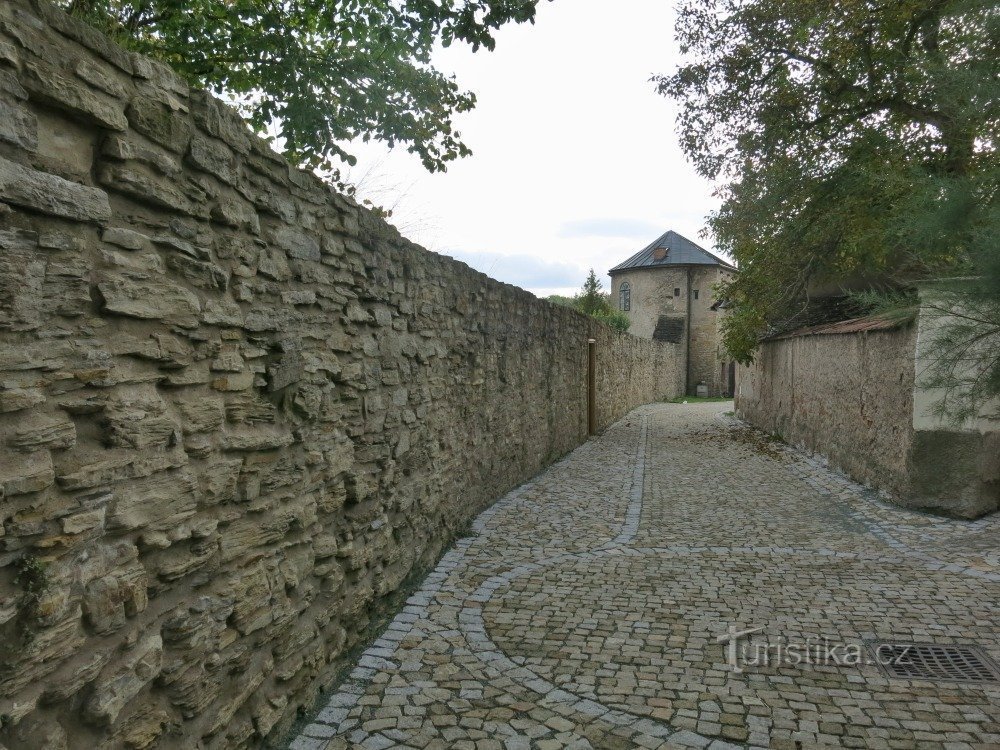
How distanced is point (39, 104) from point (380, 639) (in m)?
3.17

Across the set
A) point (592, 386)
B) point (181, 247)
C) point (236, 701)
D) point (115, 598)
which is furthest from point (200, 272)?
point (592, 386)

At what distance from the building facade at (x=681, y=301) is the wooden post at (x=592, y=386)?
72.3ft

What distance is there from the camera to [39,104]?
1979mm

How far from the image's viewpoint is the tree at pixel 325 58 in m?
6.69

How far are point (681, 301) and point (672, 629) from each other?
117 ft

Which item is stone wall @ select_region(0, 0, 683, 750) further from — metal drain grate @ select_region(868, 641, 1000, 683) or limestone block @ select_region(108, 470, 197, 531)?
metal drain grate @ select_region(868, 641, 1000, 683)

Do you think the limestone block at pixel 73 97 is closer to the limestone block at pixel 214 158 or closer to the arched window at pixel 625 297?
the limestone block at pixel 214 158

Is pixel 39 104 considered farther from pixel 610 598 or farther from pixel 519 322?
pixel 519 322

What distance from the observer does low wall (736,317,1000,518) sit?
728 cm

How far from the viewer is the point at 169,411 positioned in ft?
8.14

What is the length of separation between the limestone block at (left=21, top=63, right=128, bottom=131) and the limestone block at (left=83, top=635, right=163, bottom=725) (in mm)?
1599

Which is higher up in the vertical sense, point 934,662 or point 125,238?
point 125,238

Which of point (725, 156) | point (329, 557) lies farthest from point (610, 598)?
point (725, 156)

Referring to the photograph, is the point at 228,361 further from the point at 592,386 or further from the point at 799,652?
the point at 592,386
